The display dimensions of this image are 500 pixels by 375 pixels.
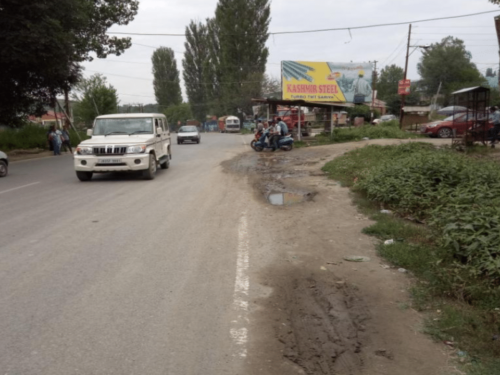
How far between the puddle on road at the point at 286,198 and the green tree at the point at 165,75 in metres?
72.4

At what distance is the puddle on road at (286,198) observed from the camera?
32.3ft

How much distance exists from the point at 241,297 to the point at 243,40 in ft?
181

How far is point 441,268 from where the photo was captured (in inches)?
199

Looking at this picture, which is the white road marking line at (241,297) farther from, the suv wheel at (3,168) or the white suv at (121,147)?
the suv wheel at (3,168)

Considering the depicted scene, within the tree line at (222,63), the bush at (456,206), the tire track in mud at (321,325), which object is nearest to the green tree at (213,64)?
the tree line at (222,63)

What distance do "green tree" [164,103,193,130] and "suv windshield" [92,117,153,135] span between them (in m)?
70.0

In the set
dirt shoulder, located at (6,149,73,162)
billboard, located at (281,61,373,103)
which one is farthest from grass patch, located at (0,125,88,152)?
billboard, located at (281,61,373,103)

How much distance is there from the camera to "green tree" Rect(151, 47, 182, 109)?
79062 mm

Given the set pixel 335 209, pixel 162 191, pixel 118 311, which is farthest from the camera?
pixel 162 191

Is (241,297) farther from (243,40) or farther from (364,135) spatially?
(243,40)

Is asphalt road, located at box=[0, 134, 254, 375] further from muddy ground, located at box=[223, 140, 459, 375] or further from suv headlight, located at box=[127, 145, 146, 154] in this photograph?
suv headlight, located at box=[127, 145, 146, 154]

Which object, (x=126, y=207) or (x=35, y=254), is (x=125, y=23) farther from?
(x=35, y=254)

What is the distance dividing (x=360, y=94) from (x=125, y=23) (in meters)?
22.1

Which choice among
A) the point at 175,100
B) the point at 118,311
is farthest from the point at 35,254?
the point at 175,100
